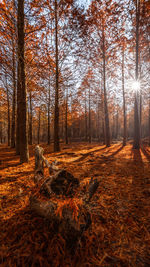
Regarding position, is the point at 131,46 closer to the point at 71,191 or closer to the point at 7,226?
the point at 71,191

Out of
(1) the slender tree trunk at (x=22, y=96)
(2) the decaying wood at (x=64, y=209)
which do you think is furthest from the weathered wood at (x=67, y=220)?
(1) the slender tree trunk at (x=22, y=96)

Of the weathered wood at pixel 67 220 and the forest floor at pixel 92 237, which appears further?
the weathered wood at pixel 67 220

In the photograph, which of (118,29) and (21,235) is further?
(118,29)

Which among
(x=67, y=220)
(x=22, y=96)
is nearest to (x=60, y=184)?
(x=67, y=220)

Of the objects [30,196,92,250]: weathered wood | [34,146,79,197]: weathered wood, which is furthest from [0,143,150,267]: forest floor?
[34,146,79,197]: weathered wood

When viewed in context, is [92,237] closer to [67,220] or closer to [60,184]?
[67,220]

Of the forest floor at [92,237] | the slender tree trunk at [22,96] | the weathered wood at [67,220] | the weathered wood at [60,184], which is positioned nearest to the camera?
the forest floor at [92,237]

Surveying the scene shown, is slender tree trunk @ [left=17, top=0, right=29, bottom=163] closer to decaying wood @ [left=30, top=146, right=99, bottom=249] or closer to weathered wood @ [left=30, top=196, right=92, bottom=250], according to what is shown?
decaying wood @ [left=30, top=146, right=99, bottom=249]

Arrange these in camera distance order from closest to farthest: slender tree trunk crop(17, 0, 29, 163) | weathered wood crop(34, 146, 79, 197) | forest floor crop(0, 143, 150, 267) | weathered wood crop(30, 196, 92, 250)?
forest floor crop(0, 143, 150, 267)
weathered wood crop(30, 196, 92, 250)
weathered wood crop(34, 146, 79, 197)
slender tree trunk crop(17, 0, 29, 163)

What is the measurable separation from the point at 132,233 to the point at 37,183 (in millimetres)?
1652

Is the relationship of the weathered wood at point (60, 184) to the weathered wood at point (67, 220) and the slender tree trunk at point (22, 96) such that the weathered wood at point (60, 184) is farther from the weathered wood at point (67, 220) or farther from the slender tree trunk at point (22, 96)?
the slender tree trunk at point (22, 96)

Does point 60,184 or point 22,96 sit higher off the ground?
point 22,96

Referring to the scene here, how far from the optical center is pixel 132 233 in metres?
1.38

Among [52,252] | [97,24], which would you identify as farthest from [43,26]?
[97,24]
